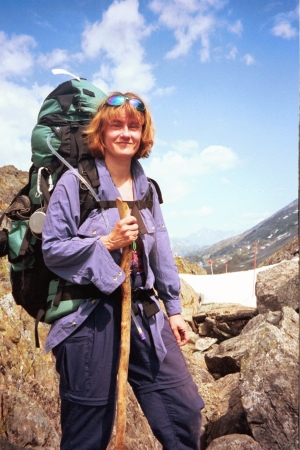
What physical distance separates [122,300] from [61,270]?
20.7 inches

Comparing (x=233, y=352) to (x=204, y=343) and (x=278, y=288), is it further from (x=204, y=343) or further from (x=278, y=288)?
(x=204, y=343)

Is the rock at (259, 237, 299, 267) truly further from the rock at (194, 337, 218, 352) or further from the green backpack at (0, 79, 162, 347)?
the green backpack at (0, 79, 162, 347)

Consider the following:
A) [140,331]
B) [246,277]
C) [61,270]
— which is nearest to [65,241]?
[61,270]

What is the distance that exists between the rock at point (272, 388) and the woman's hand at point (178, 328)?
8.97ft

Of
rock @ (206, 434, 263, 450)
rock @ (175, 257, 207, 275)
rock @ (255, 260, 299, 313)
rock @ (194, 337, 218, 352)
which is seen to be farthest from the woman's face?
rock @ (175, 257, 207, 275)

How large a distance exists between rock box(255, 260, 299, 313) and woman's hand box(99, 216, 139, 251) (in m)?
8.94

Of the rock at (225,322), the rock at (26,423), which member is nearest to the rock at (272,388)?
the rock at (26,423)

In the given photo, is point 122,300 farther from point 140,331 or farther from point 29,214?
point 29,214

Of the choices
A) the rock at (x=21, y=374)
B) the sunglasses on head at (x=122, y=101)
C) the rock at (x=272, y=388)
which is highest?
the sunglasses on head at (x=122, y=101)

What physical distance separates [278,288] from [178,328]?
29.2 ft

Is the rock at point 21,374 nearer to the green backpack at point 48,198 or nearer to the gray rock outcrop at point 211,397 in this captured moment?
the gray rock outcrop at point 211,397

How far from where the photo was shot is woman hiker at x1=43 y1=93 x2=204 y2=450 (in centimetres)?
318

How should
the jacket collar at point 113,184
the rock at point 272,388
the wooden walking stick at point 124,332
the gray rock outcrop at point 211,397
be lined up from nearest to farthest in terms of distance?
the wooden walking stick at point 124,332 → the jacket collar at point 113,184 → the gray rock outcrop at point 211,397 → the rock at point 272,388

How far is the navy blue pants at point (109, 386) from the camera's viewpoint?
321 centimetres
